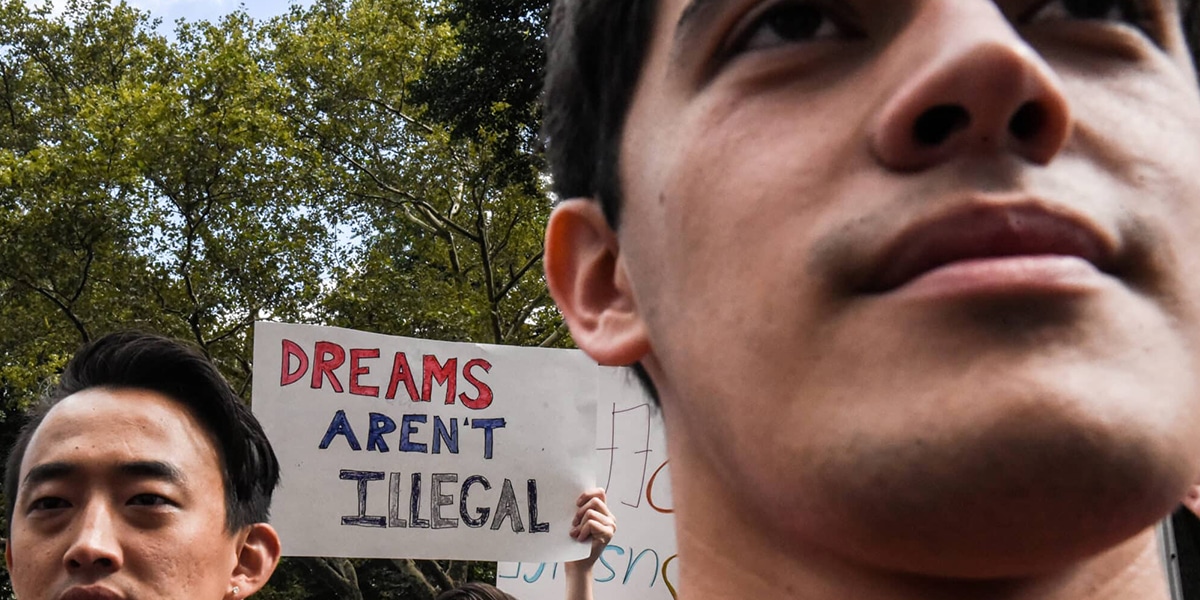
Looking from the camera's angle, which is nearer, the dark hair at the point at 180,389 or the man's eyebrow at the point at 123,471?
the man's eyebrow at the point at 123,471

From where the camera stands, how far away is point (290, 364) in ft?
12.5

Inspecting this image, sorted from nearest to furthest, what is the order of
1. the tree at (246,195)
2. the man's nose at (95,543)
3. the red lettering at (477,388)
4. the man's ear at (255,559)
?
the man's nose at (95,543)
the man's ear at (255,559)
the red lettering at (477,388)
the tree at (246,195)

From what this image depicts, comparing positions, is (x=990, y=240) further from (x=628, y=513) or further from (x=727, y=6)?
(x=628, y=513)

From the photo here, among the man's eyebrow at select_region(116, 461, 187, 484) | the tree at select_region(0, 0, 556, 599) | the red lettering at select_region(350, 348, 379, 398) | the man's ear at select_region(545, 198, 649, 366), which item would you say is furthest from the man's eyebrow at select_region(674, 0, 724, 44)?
the tree at select_region(0, 0, 556, 599)

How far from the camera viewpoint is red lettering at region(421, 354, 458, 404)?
4039mm

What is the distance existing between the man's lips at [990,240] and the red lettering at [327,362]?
3.18 metres

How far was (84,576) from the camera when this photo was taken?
8.06 feet

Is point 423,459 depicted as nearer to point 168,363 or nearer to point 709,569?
point 168,363

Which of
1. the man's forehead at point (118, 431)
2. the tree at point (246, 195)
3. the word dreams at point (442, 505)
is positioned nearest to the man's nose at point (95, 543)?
the man's forehead at point (118, 431)

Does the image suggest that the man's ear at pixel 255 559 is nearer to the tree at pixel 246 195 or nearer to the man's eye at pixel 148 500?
the man's eye at pixel 148 500

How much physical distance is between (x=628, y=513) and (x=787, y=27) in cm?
353

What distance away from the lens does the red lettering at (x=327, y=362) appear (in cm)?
385

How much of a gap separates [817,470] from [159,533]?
2.06m

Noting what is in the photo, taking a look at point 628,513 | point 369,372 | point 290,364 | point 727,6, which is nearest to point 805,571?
point 727,6
